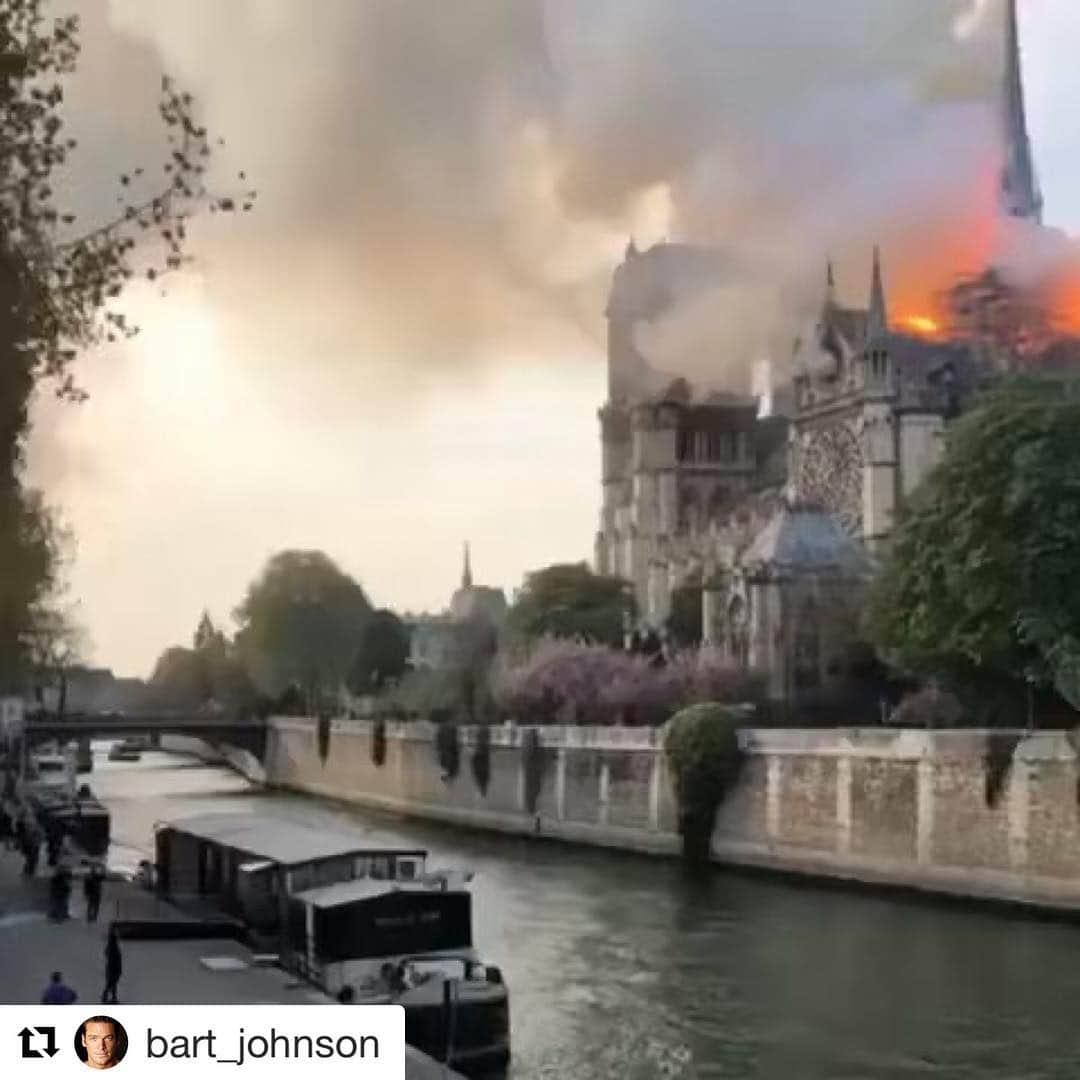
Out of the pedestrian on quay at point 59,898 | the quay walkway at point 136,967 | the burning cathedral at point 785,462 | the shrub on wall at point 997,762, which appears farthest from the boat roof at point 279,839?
the burning cathedral at point 785,462

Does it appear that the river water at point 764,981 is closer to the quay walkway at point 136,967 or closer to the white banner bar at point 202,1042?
the quay walkway at point 136,967

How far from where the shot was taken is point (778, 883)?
34.6 metres

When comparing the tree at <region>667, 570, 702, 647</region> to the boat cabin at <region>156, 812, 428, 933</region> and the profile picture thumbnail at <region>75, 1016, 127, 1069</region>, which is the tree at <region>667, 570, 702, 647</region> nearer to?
the boat cabin at <region>156, 812, 428, 933</region>

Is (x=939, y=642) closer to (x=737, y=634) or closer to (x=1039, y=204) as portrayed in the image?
(x=737, y=634)

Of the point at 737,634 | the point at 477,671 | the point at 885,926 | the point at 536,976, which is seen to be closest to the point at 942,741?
the point at 885,926

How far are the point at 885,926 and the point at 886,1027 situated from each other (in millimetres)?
7532

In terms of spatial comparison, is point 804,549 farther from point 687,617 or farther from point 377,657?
point 377,657

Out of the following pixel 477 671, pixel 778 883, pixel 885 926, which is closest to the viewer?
pixel 885 926

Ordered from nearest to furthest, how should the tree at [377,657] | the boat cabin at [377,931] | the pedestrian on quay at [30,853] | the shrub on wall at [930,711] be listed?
the boat cabin at [377,931] → the pedestrian on quay at [30,853] → the shrub on wall at [930,711] → the tree at [377,657]

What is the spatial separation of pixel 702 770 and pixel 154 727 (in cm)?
3083

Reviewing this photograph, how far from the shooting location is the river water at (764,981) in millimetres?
19562

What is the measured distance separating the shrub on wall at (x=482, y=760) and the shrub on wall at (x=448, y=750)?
1.40 meters

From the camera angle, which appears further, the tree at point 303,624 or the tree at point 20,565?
the tree at point 303,624

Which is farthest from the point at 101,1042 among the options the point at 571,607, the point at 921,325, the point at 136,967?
the point at 921,325
